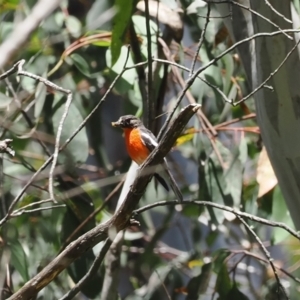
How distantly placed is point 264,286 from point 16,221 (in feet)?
3.95

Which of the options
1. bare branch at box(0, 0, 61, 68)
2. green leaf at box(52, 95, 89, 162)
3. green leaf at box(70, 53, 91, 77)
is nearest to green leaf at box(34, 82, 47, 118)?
green leaf at box(52, 95, 89, 162)

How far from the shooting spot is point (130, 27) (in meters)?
2.44

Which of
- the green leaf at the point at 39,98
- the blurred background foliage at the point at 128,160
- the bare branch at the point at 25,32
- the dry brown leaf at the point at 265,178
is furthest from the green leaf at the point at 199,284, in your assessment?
the bare branch at the point at 25,32

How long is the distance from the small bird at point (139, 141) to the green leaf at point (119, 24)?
30 cm

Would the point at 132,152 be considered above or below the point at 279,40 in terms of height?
below

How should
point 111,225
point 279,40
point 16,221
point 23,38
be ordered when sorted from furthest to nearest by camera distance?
1. point 16,221
2. point 279,40
3. point 111,225
4. point 23,38

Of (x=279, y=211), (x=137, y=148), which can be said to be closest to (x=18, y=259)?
(x=137, y=148)

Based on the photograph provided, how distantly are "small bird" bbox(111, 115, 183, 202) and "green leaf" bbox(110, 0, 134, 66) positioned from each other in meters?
0.30

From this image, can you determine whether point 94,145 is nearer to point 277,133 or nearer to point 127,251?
point 127,251

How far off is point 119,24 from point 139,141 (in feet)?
1.56

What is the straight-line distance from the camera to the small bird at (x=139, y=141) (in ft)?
7.68

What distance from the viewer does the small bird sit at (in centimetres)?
234

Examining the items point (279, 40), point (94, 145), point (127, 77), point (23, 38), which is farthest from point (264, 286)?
point (23, 38)

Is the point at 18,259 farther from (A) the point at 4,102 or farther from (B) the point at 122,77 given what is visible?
(B) the point at 122,77
